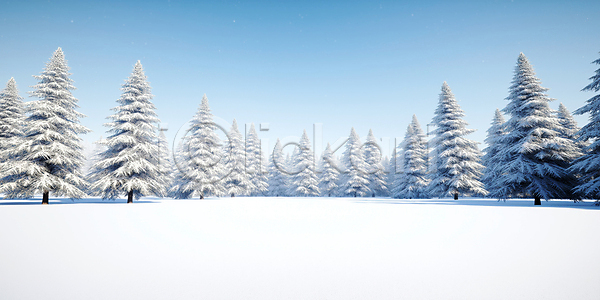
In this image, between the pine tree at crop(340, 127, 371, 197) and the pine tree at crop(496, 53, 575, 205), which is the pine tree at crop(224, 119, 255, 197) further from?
the pine tree at crop(496, 53, 575, 205)

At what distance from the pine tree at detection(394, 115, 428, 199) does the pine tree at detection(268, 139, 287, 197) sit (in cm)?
2270

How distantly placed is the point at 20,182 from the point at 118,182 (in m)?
5.60

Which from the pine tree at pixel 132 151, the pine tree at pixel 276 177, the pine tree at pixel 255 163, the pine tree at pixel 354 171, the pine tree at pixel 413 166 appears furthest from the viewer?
the pine tree at pixel 276 177

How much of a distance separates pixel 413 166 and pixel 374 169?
1164 centimetres

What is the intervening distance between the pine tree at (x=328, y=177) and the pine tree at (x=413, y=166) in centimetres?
1460

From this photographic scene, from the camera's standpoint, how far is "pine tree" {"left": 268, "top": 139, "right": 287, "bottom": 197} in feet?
174

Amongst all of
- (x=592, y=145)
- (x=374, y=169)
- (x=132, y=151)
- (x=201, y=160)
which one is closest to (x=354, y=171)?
(x=374, y=169)

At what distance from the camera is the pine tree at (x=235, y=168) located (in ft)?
137

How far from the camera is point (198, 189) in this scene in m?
31.8

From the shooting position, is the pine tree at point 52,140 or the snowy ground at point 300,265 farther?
the pine tree at point 52,140

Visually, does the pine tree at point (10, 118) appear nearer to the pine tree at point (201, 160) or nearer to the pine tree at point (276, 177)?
the pine tree at point (201, 160)

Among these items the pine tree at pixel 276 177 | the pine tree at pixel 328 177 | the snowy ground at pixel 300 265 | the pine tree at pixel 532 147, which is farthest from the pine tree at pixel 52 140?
the pine tree at pixel 328 177

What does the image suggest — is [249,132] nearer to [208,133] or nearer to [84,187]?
[208,133]

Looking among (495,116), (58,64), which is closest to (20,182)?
(58,64)
